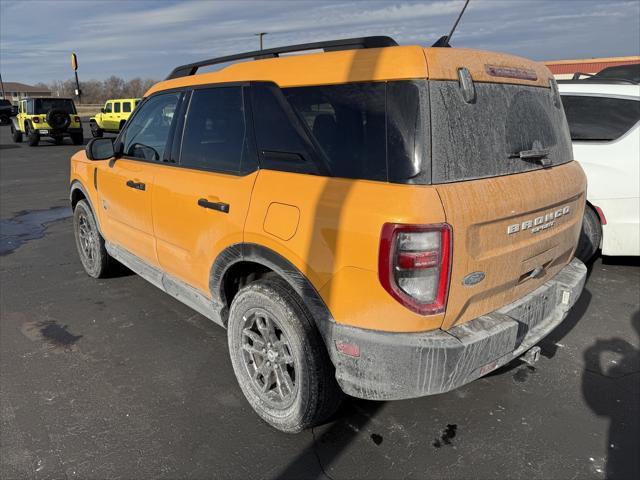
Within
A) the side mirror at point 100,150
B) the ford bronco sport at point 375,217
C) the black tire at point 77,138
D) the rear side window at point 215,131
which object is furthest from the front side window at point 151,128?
the black tire at point 77,138

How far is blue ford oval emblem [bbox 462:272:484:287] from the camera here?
2209 millimetres

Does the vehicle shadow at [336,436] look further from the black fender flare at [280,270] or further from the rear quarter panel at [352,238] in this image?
the rear quarter panel at [352,238]

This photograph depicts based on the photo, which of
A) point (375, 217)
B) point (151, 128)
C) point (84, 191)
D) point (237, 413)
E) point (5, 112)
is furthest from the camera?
point (5, 112)

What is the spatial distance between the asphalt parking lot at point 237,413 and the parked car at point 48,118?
1920 cm

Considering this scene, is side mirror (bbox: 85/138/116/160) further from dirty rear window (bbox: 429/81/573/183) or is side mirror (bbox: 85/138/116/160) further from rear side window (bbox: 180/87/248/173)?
dirty rear window (bbox: 429/81/573/183)

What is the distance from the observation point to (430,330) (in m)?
2.19

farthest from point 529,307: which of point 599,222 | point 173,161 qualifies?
point 599,222

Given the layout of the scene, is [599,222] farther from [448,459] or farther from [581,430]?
[448,459]

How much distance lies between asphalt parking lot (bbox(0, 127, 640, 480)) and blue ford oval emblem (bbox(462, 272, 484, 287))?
987mm

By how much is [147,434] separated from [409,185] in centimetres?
199

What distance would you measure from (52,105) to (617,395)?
77.1 feet

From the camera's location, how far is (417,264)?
208 cm

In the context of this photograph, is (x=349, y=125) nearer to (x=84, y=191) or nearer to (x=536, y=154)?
(x=536, y=154)

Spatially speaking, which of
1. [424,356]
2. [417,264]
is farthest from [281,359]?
[417,264]
